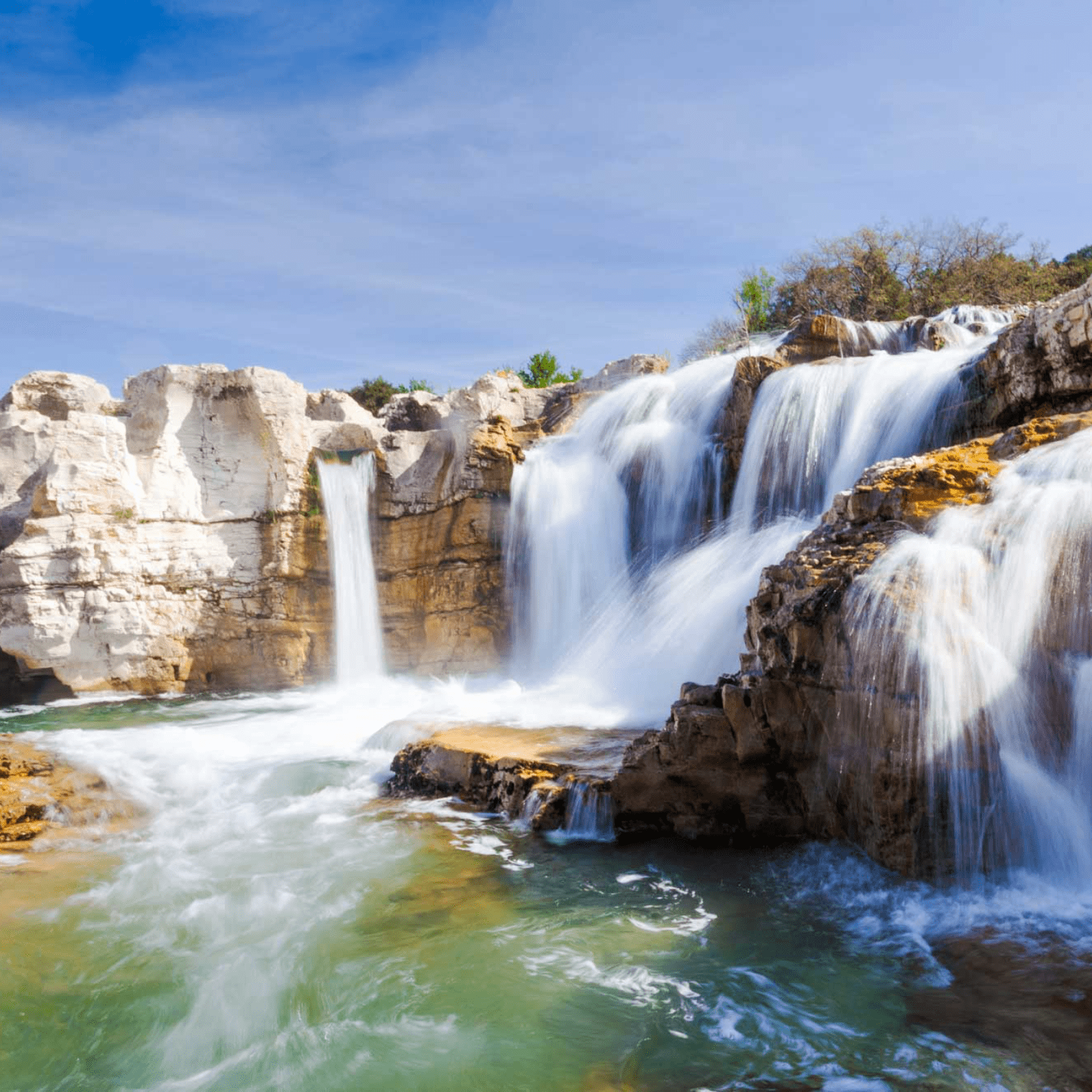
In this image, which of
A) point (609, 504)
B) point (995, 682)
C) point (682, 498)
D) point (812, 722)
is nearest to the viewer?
point (995, 682)

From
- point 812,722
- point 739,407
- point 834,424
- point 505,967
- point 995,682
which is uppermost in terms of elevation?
point 739,407

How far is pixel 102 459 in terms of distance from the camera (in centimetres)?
1395

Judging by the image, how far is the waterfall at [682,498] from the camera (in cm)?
985

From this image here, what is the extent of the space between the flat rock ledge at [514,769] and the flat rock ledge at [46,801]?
240cm

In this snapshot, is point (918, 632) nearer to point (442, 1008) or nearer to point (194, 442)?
point (442, 1008)

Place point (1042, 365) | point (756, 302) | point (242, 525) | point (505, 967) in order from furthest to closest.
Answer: point (756, 302) → point (242, 525) → point (1042, 365) → point (505, 967)

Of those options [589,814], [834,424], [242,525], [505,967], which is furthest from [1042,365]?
[242,525]

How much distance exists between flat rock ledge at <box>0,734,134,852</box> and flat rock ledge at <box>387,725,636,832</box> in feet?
7.87

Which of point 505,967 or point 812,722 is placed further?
point 812,722

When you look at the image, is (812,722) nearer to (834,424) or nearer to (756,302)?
(834,424)

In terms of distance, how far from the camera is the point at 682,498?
507 inches

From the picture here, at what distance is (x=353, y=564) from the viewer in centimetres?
1506

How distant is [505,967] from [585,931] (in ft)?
1.84

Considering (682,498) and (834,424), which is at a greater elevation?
(834,424)
